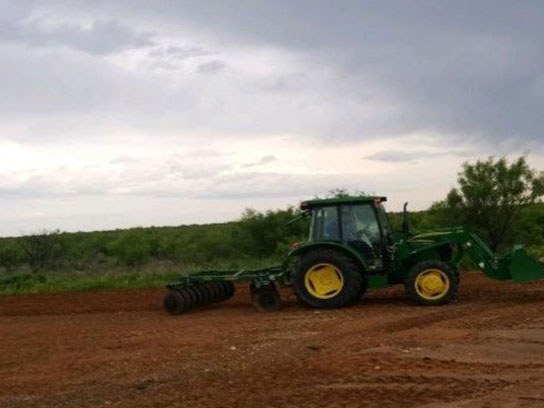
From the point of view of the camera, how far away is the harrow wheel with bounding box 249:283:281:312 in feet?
54.3

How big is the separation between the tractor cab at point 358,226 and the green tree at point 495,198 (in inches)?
522

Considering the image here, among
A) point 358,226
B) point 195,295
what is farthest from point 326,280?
point 195,295

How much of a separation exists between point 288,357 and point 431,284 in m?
5.74

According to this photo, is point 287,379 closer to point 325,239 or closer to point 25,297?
point 325,239

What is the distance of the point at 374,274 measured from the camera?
16.5 m

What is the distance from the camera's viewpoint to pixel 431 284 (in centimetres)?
1583

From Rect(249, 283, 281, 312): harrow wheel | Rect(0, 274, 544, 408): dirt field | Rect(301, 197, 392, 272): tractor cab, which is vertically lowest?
Rect(0, 274, 544, 408): dirt field

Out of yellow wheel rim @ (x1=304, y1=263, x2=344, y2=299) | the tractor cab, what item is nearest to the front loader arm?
the tractor cab

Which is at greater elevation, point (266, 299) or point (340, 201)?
point (340, 201)

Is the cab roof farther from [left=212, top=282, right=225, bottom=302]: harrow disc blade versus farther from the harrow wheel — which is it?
[left=212, top=282, right=225, bottom=302]: harrow disc blade

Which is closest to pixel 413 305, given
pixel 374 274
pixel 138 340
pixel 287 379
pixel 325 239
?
pixel 374 274

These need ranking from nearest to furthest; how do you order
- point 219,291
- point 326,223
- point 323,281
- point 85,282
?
point 323,281 → point 326,223 → point 219,291 → point 85,282

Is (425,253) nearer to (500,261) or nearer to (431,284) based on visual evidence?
(431,284)

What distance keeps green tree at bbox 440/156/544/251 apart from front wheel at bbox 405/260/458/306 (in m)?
13.4
